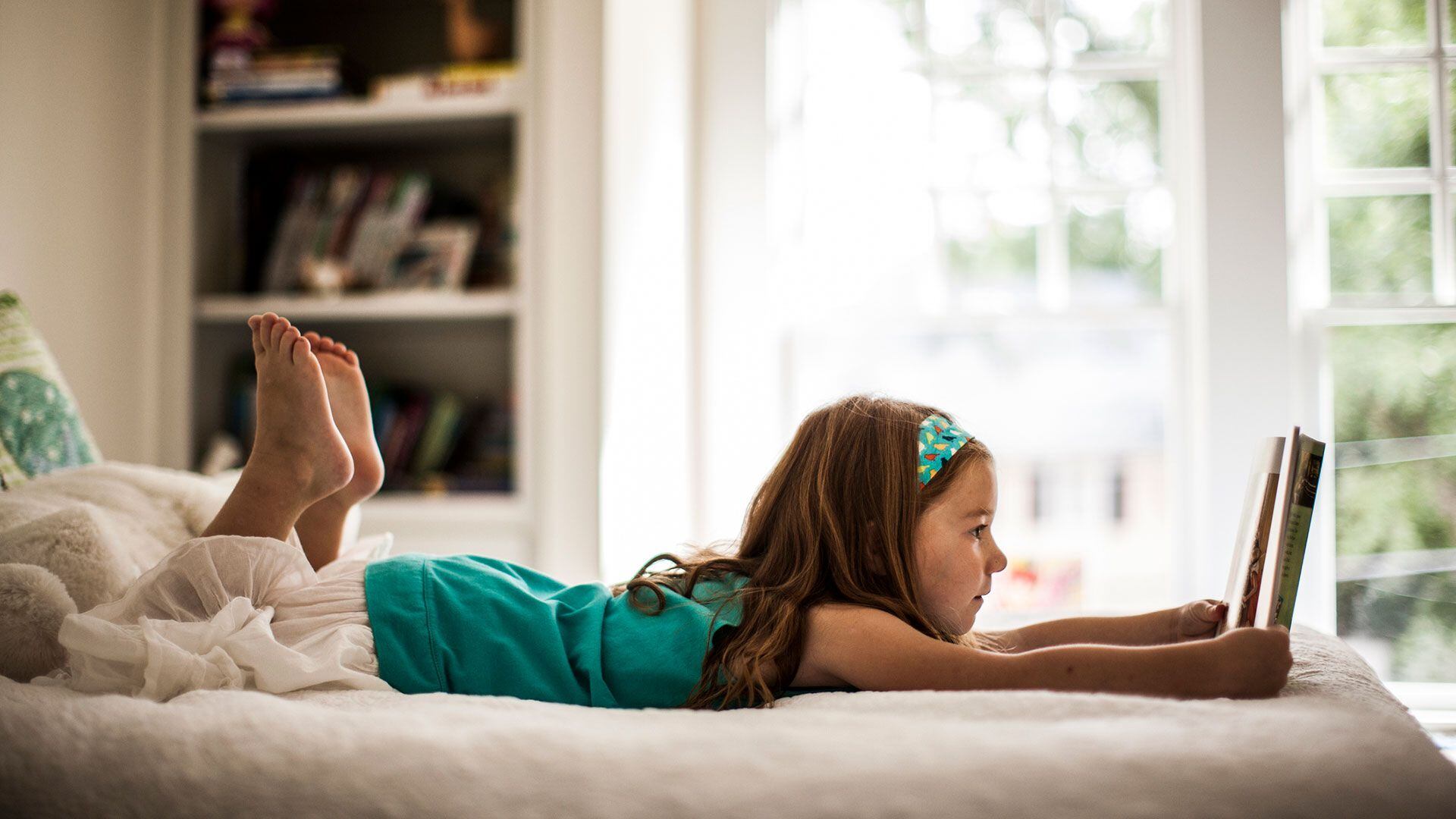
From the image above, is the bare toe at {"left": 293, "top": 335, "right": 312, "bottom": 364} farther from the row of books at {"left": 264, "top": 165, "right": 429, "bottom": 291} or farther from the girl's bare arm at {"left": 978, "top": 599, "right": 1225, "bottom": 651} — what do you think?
the row of books at {"left": 264, "top": 165, "right": 429, "bottom": 291}

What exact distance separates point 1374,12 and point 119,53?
8.36ft

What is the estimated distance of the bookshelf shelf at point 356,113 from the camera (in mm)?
2029

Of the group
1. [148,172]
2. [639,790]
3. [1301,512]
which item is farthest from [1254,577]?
[148,172]

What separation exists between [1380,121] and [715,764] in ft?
6.93

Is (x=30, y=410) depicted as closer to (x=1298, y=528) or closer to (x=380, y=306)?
(x=380, y=306)

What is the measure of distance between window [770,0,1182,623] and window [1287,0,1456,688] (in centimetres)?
30

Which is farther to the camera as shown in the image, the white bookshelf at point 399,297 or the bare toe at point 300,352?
the white bookshelf at point 399,297

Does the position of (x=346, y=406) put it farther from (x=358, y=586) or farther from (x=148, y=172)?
(x=148, y=172)

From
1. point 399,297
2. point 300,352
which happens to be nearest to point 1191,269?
point 399,297

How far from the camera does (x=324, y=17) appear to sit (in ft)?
7.68

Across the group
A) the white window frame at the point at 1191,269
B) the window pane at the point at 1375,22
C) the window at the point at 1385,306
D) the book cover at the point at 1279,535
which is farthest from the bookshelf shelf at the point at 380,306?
the window pane at the point at 1375,22

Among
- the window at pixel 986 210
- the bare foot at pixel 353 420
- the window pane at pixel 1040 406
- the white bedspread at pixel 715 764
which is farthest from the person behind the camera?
the window pane at pixel 1040 406

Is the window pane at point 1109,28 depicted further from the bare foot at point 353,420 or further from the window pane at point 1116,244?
the bare foot at point 353,420

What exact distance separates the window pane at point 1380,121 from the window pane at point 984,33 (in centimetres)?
62
